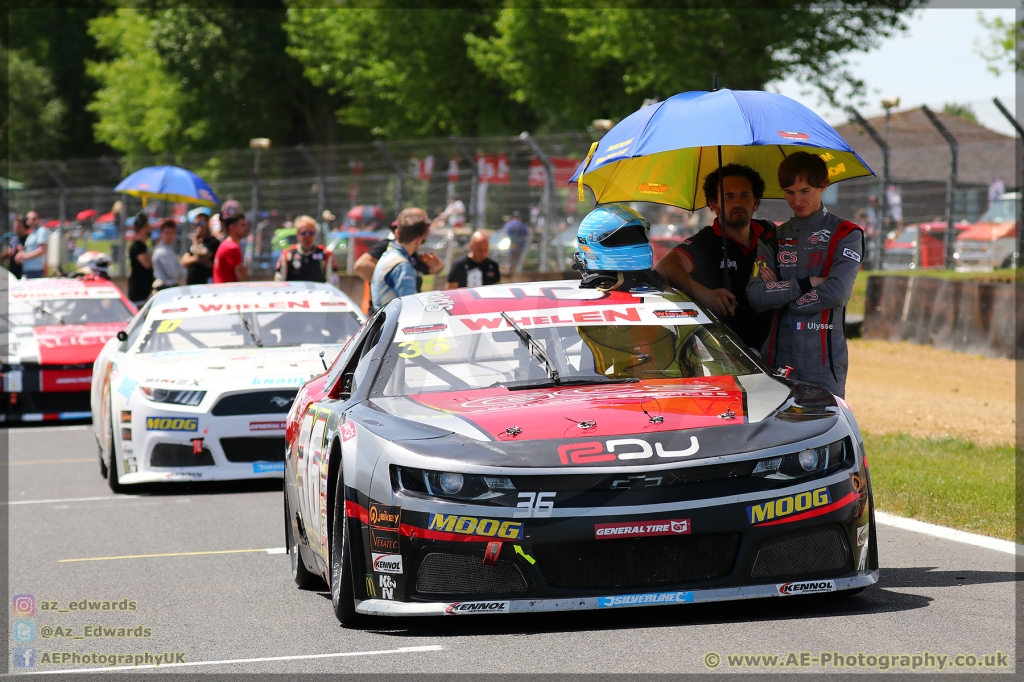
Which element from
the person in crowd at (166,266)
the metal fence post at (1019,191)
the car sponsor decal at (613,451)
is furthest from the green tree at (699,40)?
the car sponsor decal at (613,451)

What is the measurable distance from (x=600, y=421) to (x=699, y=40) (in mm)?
29655

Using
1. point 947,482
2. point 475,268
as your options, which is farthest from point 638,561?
point 475,268

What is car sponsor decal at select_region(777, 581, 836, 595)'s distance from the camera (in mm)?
4973

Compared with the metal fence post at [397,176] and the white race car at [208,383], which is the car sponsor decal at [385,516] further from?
the metal fence post at [397,176]

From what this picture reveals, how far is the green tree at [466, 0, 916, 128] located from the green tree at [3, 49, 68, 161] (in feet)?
106

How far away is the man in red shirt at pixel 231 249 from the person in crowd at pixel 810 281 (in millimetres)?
8865

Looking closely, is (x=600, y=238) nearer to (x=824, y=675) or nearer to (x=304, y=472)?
(x=304, y=472)

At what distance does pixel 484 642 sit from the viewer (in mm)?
4953

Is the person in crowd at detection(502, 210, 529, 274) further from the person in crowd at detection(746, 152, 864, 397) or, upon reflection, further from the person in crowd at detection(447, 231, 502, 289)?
the person in crowd at detection(746, 152, 864, 397)

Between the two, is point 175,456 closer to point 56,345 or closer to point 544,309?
point 544,309

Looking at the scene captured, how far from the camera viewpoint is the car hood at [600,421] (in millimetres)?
4859

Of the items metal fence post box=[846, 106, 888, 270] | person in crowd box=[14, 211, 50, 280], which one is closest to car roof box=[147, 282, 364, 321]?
metal fence post box=[846, 106, 888, 270]

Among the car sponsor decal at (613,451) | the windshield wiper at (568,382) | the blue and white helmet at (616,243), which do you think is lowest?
the car sponsor decal at (613,451)

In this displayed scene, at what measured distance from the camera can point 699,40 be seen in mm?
33562
